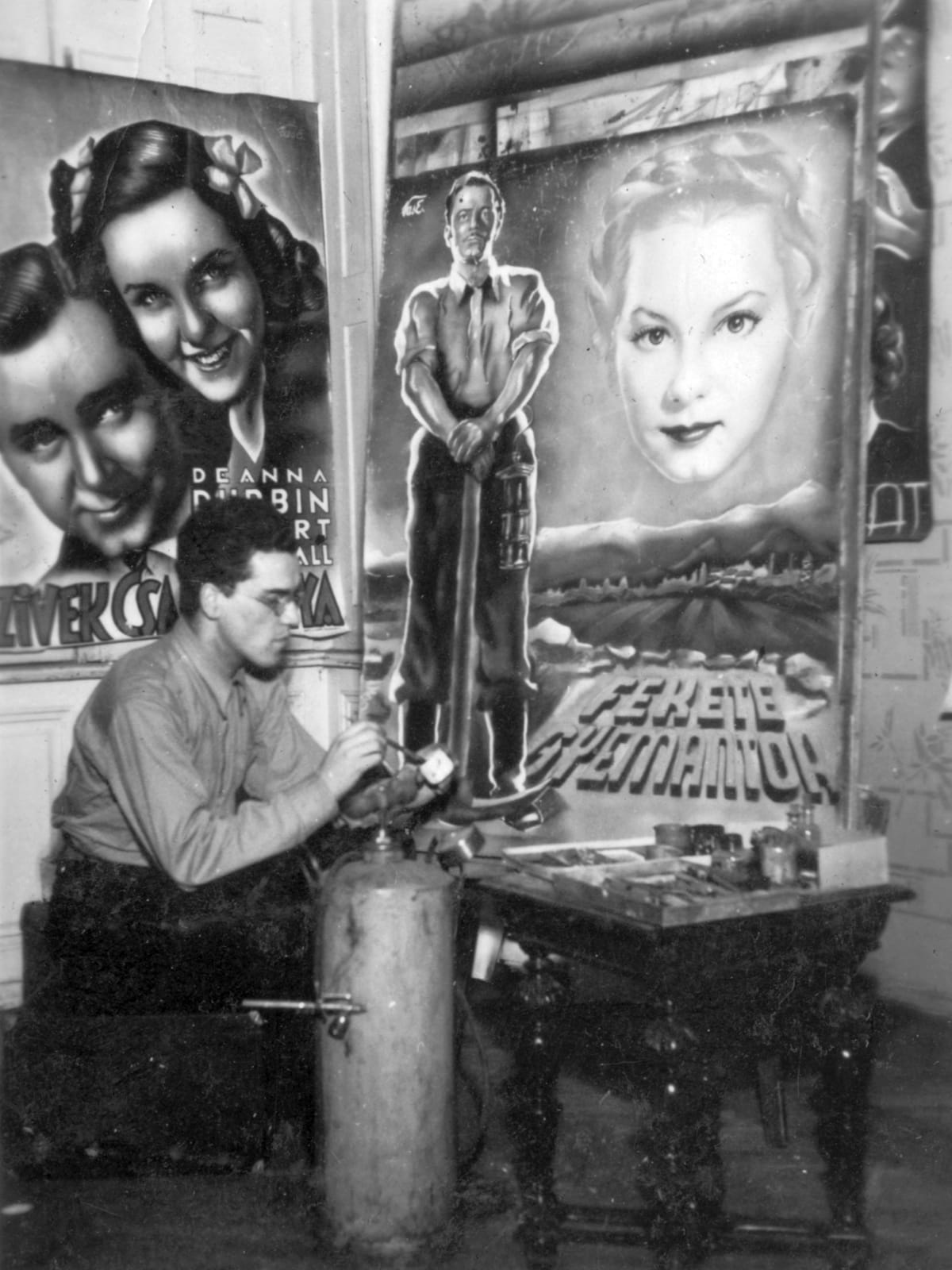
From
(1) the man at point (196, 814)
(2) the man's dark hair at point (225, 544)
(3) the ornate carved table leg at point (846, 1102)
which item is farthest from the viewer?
(2) the man's dark hair at point (225, 544)

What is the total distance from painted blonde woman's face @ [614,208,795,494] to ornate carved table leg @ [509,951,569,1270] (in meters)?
1.23

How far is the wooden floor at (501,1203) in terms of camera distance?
2.26 m

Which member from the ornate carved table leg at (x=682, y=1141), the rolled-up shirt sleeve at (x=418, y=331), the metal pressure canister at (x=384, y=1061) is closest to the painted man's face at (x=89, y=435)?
the rolled-up shirt sleeve at (x=418, y=331)

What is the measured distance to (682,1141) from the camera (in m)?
2.08

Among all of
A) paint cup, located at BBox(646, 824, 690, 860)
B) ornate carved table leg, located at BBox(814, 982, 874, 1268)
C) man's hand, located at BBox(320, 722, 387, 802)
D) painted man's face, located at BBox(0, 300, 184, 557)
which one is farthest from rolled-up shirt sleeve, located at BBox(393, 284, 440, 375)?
ornate carved table leg, located at BBox(814, 982, 874, 1268)

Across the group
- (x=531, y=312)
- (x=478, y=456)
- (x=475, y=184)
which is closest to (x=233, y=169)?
(x=475, y=184)

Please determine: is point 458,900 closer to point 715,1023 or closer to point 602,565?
point 715,1023

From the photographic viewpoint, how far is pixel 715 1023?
7.24ft

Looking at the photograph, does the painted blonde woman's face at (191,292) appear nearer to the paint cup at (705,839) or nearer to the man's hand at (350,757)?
the man's hand at (350,757)

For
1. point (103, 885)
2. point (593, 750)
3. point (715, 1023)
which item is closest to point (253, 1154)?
point (103, 885)

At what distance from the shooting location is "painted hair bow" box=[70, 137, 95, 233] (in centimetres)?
349

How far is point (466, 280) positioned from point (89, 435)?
113 centimetres

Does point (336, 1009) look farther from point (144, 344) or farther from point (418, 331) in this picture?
point (144, 344)

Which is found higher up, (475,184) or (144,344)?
(475,184)
